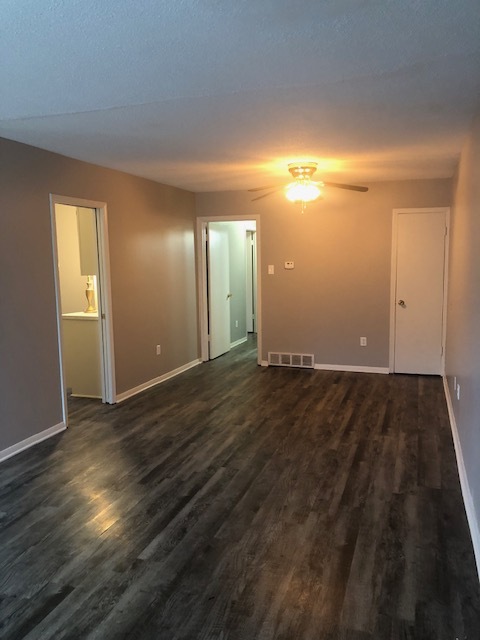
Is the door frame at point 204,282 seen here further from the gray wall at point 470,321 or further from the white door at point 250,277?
the gray wall at point 470,321

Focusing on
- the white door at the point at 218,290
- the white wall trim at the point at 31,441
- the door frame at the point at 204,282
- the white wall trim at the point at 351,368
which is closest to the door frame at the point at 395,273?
the white wall trim at the point at 351,368

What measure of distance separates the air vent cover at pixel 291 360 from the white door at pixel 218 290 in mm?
982

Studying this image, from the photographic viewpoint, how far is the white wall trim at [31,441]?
380cm

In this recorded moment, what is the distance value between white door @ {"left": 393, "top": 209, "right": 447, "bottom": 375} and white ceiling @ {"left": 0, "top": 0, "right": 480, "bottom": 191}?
1670 millimetres

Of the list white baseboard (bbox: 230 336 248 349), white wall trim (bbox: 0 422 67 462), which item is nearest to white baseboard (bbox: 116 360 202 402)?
white wall trim (bbox: 0 422 67 462)

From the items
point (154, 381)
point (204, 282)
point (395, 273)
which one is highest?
point (395, 273)

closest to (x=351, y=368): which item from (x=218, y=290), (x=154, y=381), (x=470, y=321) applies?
(x=218, y=290)

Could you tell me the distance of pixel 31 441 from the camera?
4051mm

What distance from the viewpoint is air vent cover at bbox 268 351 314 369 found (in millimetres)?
6652

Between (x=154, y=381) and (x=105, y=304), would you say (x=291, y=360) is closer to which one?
(x=154, y=381)

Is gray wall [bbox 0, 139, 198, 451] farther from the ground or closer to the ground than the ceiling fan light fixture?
closer to the ground

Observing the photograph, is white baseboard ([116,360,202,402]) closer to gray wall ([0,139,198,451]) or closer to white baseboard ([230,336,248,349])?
gray wall ([0,139,198,451])

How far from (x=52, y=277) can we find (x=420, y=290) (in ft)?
13.6

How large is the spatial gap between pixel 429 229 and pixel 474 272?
3.08 metres
